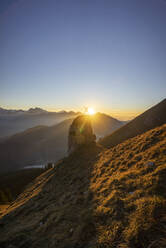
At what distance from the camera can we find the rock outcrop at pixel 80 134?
33.8 meters

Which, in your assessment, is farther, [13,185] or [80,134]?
[13,185]

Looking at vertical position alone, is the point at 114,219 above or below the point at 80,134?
below

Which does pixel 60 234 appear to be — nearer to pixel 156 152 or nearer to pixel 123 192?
pixel 123 192

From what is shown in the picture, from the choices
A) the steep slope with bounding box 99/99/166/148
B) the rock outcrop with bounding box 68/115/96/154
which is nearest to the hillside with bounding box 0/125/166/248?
the rock outcrop with bounding box 68/115/96/154

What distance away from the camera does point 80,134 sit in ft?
113

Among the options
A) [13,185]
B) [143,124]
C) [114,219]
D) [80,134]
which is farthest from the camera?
[13,185]

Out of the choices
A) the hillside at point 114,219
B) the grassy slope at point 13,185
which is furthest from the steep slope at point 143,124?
the grassy slope at point 13,185

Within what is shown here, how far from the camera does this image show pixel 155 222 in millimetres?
5594

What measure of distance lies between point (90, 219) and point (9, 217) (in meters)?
12.5

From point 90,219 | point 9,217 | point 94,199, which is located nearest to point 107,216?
point 90,219

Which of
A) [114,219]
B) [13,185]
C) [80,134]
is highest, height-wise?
[80,134]

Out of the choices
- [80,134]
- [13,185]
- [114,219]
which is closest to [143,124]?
[80,134]

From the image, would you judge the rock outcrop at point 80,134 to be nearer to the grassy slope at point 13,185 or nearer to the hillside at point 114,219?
the hillside at point 114,219

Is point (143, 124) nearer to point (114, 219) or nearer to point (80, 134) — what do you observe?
point (80, 134)
